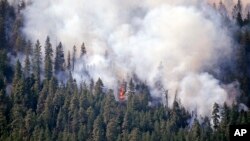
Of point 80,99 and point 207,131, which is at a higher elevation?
point 80,99

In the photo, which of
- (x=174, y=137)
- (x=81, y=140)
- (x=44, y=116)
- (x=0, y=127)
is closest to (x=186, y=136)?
(x=174, y=137)

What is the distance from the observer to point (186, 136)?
176750 millimetres

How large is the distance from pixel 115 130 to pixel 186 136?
72.8 ft

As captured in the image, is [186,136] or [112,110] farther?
[112,110]

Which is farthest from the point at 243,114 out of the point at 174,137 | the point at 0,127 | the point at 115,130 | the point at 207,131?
the point at 0,127

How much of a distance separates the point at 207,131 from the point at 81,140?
39133 millimetres

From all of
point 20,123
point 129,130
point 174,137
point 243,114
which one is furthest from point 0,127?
point 243,114

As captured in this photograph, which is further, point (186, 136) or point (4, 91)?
point (4, 91)

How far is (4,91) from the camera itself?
650 feet

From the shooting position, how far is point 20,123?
183125 mm

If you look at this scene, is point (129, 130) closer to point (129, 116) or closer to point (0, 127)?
point (129, 116)

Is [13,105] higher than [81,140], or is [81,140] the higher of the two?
[13,105]

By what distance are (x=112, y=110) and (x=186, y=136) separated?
2835 cm

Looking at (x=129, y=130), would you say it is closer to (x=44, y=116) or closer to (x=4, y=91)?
(x=44, y=116)
